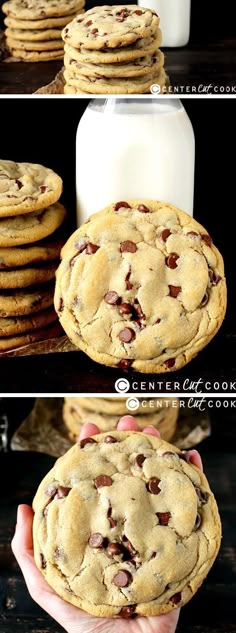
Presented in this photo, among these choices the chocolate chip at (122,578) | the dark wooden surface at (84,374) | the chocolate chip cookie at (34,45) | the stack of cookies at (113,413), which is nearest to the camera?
the chocolate chip at (122,578)

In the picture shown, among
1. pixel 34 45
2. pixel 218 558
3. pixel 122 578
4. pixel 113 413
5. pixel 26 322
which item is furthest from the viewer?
pixel 113 413

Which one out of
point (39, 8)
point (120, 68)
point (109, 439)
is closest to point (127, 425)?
point (109, 439)

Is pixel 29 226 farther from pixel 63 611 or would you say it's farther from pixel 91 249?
pixel 63 611

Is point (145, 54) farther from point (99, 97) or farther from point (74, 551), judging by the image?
point (74, 551)

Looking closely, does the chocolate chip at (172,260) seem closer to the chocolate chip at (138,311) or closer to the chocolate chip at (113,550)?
the chocolate chip at (138,311)

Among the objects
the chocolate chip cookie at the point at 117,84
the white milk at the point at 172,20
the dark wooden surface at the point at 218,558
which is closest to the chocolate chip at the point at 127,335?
the chocolate chip cookie at the point at 117,84

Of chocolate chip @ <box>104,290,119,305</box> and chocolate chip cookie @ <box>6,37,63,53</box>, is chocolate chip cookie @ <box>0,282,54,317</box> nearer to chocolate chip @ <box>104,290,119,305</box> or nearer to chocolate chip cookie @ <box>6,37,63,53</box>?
chocolate chip @ <box>104,290,119,305</box>
